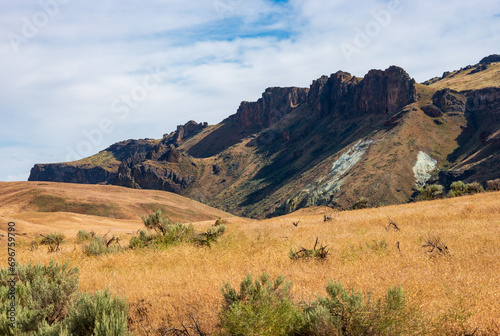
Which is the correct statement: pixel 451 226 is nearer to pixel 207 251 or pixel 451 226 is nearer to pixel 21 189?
pixel 207 251

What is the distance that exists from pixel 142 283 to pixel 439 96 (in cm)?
16628

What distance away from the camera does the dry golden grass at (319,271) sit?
5238 mm

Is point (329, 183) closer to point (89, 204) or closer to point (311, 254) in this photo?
point (89, 204)

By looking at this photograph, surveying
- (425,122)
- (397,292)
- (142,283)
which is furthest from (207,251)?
(425,122)

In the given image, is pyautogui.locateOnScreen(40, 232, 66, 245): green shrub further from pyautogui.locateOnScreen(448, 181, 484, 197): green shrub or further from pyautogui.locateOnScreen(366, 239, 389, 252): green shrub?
pyautogui.locateOnScreen(448, 181, 484, 197): green shrub

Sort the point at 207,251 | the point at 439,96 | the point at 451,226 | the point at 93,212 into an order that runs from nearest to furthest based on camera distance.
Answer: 1. the point at 207,251
2. the point at 451,226
3. the point at 93,212
4. the point at 439,96

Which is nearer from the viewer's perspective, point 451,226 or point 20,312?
point 20,312

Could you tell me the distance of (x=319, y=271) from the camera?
7355 mm

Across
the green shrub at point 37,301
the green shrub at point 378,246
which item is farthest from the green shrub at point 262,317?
the green shrub at point 378,246

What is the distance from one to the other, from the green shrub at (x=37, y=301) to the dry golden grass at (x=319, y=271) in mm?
820

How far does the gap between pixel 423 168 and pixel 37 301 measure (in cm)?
12644

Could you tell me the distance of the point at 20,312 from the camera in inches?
190

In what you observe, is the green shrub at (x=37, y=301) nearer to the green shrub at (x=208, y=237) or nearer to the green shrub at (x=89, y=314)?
the green shrub at (x=89, y=314)

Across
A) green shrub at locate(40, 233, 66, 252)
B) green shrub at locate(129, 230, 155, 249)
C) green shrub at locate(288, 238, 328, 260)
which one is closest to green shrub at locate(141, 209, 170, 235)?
green shrub at locate(129, 230, 155, 249)
